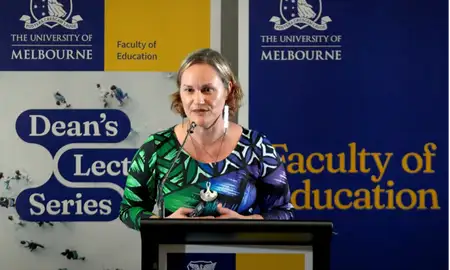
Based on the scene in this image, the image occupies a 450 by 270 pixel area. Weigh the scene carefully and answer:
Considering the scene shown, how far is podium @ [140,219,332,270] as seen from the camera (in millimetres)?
1038

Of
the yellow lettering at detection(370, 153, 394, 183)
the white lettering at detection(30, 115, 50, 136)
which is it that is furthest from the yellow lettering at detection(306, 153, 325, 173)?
the white lettering at detection(30, 115, 50, 136)

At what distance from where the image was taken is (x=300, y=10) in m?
3.19

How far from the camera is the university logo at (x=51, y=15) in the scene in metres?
3.21

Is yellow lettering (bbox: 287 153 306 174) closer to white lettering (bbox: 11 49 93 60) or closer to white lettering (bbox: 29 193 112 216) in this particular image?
white lettering (bbox: 29 193 112 216)

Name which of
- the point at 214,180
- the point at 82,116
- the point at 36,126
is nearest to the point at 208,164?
the point at 214,180

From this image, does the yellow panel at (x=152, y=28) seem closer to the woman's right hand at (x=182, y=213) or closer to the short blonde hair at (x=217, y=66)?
the short blonde hair at (x=217, y=66)

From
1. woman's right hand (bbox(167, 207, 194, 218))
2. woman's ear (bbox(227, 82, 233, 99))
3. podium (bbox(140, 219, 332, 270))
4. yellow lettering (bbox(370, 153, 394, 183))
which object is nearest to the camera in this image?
podium (bbox(140, 219, 332, 270))

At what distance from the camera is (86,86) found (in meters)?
3.19

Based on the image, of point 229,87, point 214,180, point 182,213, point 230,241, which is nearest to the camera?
point 230,241

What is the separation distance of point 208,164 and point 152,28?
5.30 ft

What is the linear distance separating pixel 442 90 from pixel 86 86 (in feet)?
6.10

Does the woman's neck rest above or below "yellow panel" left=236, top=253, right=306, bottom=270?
above

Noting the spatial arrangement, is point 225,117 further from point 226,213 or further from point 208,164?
point 226,213

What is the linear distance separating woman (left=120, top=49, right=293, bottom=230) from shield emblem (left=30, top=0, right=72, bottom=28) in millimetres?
1614
